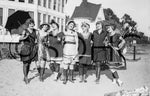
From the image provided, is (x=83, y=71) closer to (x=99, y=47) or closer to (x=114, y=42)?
(x=99, y=47)

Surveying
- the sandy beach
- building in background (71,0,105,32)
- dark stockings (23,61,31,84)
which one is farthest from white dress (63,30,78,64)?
dark stockings (23,61,31,84)

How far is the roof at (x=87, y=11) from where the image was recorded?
1863 millimetres

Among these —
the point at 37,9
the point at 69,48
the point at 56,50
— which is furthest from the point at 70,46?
the point at 37,9

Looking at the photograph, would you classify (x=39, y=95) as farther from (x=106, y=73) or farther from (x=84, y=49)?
(x=106, y=73)

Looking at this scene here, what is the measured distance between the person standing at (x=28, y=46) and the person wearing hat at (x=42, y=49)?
0.15ft

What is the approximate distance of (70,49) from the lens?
1972 mm

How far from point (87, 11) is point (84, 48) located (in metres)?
0.36

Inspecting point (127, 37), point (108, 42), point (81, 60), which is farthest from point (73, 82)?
point (127, 37)

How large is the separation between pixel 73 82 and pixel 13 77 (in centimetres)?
56

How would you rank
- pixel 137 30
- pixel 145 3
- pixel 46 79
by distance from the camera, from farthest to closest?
pixel 145 3, pixel 137 30, pixel 46 79

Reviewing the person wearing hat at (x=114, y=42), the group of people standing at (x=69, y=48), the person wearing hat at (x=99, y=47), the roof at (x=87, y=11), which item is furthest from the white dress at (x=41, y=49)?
the person wearing hat at (x=114, y=42)

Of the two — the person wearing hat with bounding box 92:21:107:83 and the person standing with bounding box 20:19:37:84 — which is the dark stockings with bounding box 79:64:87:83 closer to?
the person wearing hat with bounding box 92:21:107:83

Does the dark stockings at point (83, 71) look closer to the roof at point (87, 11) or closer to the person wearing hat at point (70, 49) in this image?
the person wearing hat at point (70, 49)

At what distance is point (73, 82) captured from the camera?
2055mm
